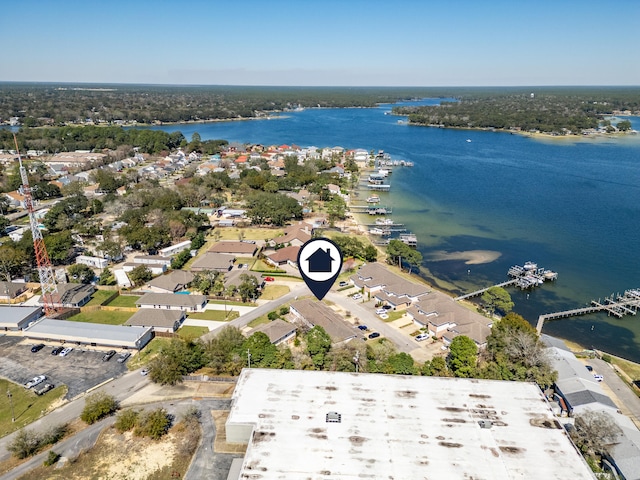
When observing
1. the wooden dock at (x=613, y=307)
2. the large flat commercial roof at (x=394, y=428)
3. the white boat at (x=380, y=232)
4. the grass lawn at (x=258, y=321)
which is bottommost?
the wooden dock at (x=613, y=307)

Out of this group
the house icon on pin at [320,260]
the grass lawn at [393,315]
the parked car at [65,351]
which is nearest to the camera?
the house icon on pin at [320,260]

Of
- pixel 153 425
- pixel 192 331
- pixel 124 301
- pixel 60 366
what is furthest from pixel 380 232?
pixel 153 425

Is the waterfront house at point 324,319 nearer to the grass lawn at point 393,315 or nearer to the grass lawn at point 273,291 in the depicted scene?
the grass lawn at point 273,291

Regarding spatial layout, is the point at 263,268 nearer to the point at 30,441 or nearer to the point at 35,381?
the point at 35,381

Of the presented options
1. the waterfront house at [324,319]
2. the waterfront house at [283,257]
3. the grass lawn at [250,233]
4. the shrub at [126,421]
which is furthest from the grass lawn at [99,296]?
the waterfront house at [324,319]

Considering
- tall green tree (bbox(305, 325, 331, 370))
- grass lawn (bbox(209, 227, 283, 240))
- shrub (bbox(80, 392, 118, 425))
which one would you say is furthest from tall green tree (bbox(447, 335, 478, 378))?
grass lawn (bbox(209, 227, 283, 240))

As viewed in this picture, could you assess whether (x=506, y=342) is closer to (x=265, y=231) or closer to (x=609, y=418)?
(x=609, y=418)
